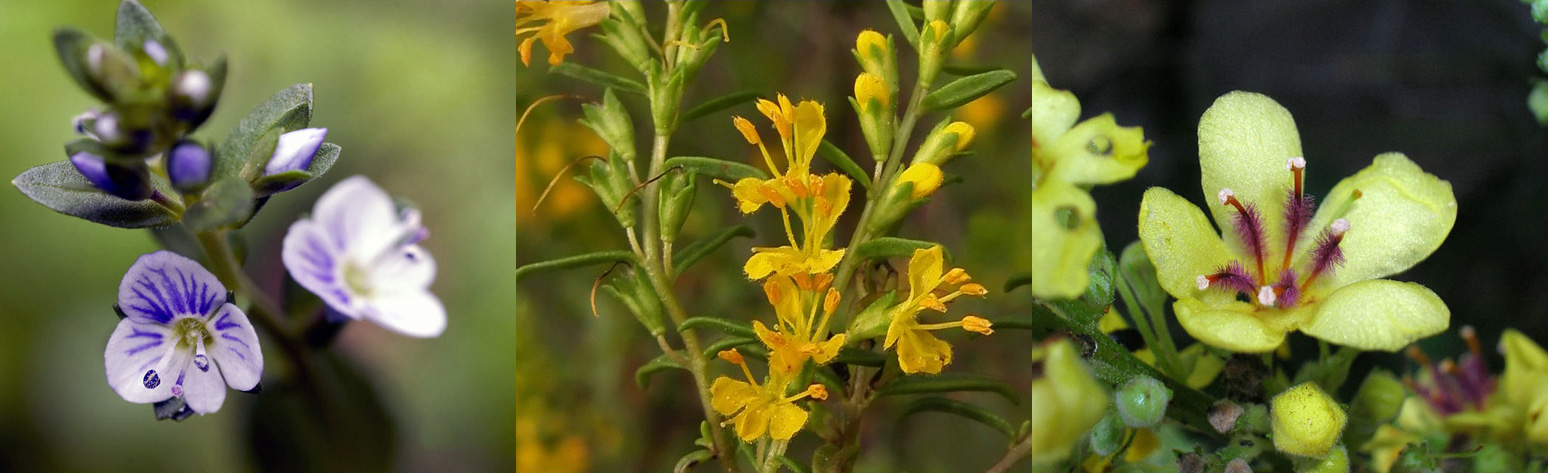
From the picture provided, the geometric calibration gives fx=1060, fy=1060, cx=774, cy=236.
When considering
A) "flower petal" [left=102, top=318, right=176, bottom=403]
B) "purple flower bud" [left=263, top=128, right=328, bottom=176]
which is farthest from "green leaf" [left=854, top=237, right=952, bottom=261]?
"flower petal" [left=102, top=318, right=176, bottom=403]

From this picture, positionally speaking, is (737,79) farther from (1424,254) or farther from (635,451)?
(1424,254)

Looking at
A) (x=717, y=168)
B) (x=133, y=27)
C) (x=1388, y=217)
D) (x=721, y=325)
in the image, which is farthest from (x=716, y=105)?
(x=1388, y=217)

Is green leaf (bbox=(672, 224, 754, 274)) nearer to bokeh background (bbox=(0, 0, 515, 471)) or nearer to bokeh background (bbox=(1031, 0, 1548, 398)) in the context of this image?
bokeh background (bbox=(0, 0, 515, 471))

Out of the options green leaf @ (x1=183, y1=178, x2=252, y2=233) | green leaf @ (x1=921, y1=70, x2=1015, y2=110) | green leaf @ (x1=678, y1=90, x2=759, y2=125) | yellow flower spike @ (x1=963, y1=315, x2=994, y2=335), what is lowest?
yellow flower spike @ (x1=963, y1=315, x2=994, y2=335)

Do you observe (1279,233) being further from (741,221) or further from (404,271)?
(404,271)

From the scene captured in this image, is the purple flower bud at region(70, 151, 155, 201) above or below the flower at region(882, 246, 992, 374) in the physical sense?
above

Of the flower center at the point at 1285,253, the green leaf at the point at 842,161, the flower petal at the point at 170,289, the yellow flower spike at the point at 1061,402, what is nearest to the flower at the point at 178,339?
the flower petal at the point at 170,289

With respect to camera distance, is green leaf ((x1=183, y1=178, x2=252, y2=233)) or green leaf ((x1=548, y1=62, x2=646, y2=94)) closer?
green leaf ((x1=183, y1=178, x2=252, y2=233))
